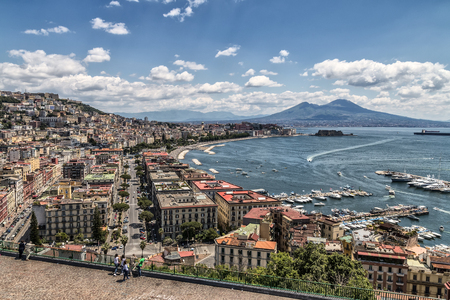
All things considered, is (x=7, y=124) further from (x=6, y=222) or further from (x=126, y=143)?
(x=6, y=222)

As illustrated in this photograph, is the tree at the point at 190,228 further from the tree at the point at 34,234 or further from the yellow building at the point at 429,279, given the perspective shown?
the yellow building at the point at 429,279

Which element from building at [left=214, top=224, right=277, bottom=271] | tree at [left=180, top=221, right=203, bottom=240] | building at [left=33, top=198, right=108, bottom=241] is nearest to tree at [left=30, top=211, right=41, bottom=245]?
building at [left=33, top=198, right=108, bottom=241]

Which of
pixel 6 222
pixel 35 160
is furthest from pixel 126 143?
pixel 6 222

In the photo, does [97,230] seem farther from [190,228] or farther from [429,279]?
[429,279]

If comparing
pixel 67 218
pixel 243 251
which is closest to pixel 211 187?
pixel 67 218

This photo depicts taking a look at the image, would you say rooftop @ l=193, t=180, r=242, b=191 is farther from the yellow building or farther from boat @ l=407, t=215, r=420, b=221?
the yellow building

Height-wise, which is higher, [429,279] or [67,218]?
[429,279]
